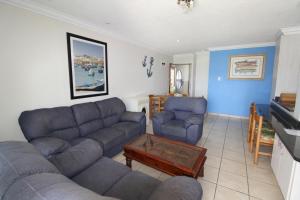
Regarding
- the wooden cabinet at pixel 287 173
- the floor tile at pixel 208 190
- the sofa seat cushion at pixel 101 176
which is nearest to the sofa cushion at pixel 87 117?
the sofa seat cushion at pixel 101 176

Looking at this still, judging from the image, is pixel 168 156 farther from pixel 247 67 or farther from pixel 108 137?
pixel 247 67

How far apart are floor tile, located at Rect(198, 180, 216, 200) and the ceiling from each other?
2.40 m

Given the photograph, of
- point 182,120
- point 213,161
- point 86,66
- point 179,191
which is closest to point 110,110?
point 86,66

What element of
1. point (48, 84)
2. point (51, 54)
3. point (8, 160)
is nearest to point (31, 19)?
point (51, 54)

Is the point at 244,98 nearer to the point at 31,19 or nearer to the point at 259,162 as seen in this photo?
the point at 259,162

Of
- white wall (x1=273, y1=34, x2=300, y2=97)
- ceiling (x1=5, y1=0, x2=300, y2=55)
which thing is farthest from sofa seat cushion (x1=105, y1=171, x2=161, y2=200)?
white wall (x1=273, y1=34, x2=300, y2=97)

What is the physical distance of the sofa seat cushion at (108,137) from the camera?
7.51 feet

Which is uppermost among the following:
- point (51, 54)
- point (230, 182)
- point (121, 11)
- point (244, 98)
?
point (121, 11)

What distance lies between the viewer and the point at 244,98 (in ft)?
15.8

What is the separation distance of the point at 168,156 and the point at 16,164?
1458mm

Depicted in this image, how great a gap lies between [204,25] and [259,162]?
259 centimetres

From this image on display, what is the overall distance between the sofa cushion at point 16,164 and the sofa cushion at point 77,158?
1.32 ft

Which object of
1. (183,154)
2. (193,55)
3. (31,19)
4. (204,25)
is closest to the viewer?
(183,154)

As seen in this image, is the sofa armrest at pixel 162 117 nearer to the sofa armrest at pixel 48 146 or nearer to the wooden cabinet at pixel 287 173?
the sofa armrest at pixel 48 146
